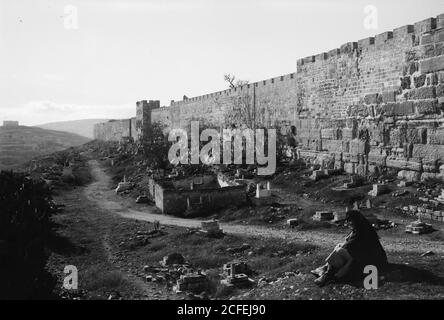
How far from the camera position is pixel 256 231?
13.0 metres

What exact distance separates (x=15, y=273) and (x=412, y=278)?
682cm

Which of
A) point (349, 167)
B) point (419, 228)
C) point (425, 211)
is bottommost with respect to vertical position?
point (419, 228)

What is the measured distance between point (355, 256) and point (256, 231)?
547 cm

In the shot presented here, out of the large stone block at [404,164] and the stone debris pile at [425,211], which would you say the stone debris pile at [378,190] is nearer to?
the large stone block at [404,164]

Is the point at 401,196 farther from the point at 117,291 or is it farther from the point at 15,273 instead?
the point at 15,273

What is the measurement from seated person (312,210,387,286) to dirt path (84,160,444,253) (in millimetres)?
2051

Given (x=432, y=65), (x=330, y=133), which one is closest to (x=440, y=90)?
(x=432, y=65)

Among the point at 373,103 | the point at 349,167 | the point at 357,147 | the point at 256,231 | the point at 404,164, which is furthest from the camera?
the point at 349,167

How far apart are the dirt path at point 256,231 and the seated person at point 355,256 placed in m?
2.05

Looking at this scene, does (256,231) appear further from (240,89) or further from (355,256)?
(240,89)

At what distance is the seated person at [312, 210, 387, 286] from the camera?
25.0 feet

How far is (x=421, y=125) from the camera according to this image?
13.9 m

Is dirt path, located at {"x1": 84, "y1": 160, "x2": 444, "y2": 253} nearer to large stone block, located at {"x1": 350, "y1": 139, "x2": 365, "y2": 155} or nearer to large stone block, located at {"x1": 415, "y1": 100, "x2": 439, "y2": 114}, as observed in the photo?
large stone block, located at {"x1": 415, "y1": 100, "x2": 439, "y2": 114}

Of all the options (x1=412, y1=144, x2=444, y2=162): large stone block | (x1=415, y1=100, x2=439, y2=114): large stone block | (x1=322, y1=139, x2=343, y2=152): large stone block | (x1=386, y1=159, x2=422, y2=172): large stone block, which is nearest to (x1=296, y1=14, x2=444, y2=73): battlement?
(x1=415, y1=100, x2=439, y2=114): large stone block
